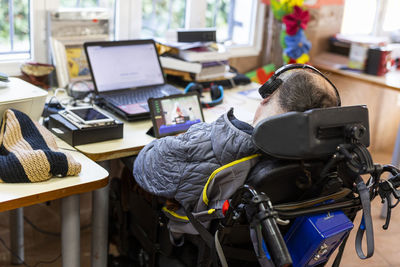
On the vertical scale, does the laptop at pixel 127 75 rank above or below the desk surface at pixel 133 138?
above

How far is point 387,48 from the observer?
10.9ft

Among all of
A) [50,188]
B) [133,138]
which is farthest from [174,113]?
[50,188]

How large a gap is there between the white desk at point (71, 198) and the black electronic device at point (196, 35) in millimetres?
1036

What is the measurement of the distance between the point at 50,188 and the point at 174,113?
25.8 inches

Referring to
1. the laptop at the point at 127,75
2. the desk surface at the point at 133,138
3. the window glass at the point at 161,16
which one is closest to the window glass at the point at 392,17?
the window glass at the point at 161,16

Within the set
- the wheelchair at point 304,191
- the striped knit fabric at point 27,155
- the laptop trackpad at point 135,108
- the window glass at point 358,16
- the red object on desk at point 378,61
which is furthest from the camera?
the window glass at point 358,16

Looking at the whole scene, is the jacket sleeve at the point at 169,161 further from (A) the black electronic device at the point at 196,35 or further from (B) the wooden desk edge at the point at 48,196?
(A) the black electronic device at the point at 196,35

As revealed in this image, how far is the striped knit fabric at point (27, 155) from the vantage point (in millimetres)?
1479

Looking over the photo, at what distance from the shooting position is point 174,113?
199 centimetres

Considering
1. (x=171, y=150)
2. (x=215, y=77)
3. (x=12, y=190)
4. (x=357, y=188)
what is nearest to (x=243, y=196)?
(x=357, y=188)

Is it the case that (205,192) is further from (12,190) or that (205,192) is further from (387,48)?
(387,48)

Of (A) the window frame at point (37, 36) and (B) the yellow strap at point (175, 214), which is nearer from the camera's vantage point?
(B) the yellow strap at point (175, 214)

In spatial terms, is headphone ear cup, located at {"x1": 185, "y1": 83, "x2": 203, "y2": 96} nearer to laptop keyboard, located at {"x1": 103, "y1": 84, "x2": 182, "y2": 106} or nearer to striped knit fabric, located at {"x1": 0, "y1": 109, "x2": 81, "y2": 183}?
laptop keyboard, located at {"x1": 103, "y1": 84, "x2": 182, "y2": 106}

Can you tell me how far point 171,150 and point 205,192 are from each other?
0.20 metres
